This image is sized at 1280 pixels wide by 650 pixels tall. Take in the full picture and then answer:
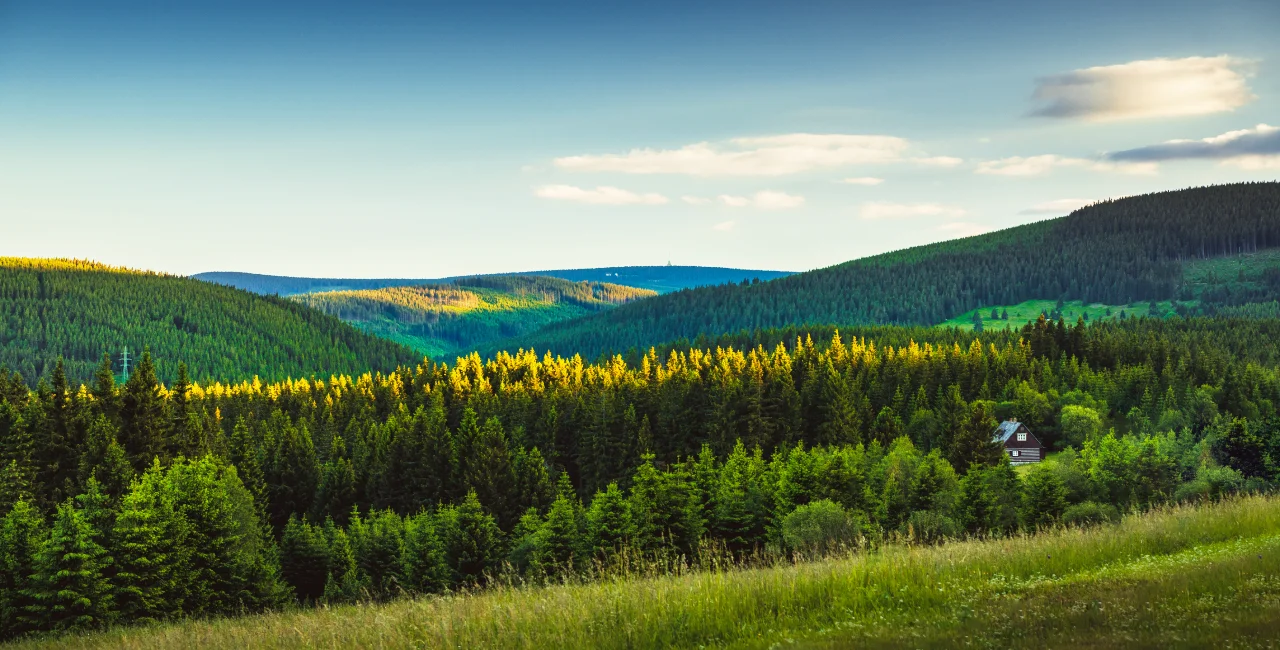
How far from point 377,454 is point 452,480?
8.48m

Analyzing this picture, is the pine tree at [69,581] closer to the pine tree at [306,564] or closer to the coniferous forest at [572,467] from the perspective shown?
the coniferous forest at [572,467]

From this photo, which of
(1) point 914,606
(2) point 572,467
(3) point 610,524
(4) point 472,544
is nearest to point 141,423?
(4) point 472,544

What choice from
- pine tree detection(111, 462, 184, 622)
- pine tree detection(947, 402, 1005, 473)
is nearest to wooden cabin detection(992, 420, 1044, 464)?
pine tree detection(947, 402, 1005, 473)

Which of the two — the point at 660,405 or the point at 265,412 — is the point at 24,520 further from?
the point at 265,412

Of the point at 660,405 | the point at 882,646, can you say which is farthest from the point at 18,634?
the point at 660,405

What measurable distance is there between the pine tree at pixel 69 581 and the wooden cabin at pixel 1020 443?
93155mm

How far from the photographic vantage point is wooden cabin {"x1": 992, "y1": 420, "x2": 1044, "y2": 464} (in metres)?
106

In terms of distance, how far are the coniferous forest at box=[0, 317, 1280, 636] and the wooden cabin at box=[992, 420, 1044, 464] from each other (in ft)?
15.7

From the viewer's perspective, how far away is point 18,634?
3731 cm

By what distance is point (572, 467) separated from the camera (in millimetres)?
114062

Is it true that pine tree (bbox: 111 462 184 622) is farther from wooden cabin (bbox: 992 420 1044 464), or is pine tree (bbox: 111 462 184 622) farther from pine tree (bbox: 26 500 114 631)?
wooden cabin (bbox: 992 420 1044 464)

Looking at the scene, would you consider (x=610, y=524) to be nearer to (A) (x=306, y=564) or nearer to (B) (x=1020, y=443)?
(A) (x=306, y=564)

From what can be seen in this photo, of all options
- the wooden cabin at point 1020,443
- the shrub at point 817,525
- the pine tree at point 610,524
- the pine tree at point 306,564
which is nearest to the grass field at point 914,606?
the shrub at point 817,525

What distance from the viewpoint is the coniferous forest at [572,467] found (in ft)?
142
